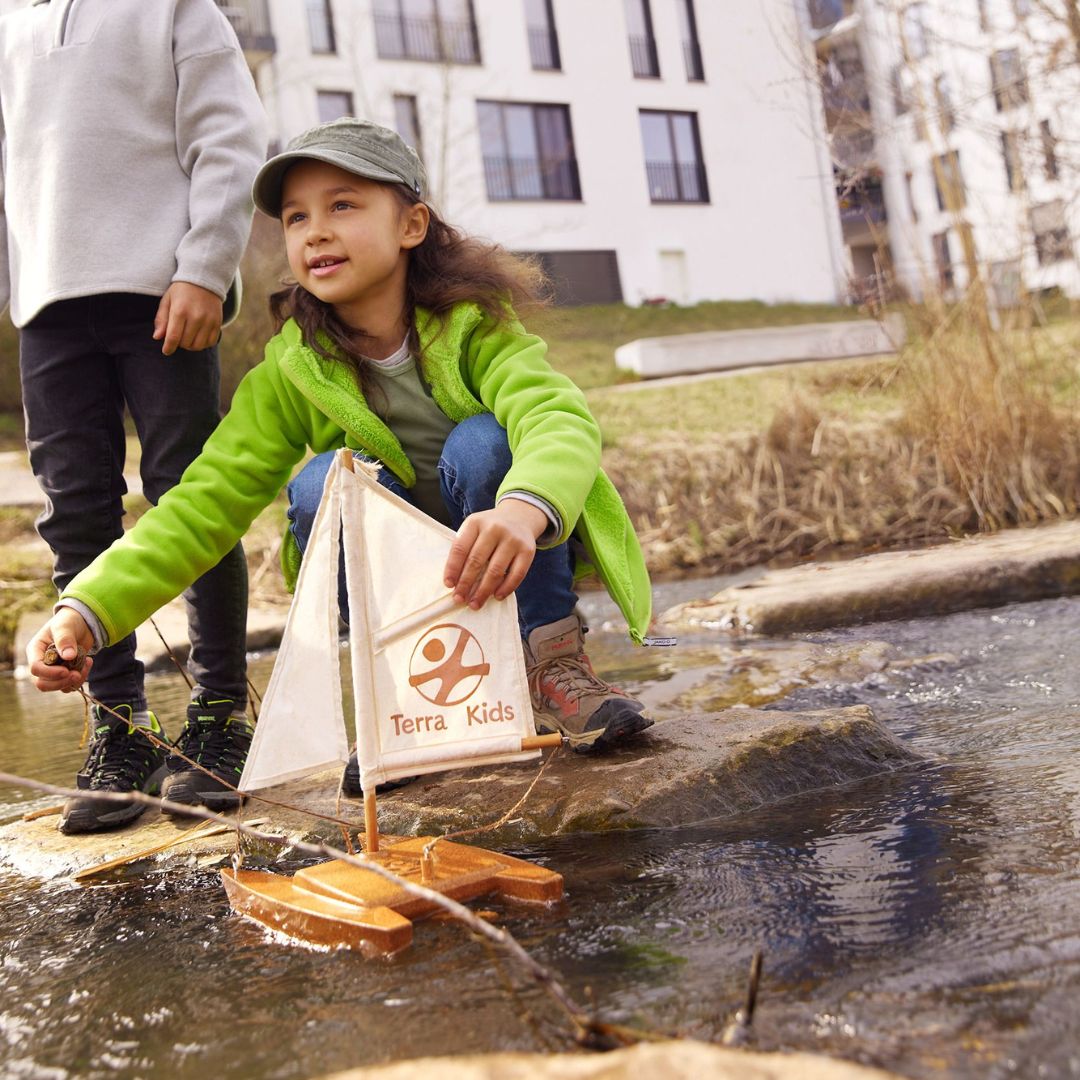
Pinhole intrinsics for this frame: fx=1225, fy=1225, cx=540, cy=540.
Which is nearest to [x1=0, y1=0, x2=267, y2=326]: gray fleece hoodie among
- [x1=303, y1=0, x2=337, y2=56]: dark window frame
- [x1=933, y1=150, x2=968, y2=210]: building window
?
[x1=933, y1=150, x2=968, y2=210]: building window

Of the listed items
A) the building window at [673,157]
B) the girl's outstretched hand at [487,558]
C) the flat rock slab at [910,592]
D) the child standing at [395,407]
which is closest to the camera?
the girl's outstretched hand at [487,558]

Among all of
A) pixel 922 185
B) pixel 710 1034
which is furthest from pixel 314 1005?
pixel 922 185

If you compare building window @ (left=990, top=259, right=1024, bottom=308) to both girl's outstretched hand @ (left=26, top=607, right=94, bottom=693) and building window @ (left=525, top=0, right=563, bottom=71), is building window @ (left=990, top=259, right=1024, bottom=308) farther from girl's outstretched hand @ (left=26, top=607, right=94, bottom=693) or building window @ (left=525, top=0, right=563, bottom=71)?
building window @ (left=525, top=0, right=563, bottom=71)

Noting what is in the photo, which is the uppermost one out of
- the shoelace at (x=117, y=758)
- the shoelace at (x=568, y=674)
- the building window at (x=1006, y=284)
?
the building window at (x=1006, y=284)

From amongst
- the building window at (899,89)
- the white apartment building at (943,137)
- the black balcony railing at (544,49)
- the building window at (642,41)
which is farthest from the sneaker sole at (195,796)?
the building window at (642,41)

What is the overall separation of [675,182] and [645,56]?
7.47ft

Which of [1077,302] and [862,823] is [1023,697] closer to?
[862,823]

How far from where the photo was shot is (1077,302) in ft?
18.1

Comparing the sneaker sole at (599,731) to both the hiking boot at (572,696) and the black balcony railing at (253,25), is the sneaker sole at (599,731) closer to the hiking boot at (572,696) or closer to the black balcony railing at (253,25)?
the hiking boot at (572,696)

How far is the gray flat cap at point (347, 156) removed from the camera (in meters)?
2.17

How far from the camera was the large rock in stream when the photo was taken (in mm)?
1975

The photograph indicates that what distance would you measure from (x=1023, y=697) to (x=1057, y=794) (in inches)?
32.0

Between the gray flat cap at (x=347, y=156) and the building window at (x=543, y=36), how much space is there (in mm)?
19861

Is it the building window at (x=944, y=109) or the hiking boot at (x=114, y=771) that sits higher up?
the building window at (x=944, y=109)
